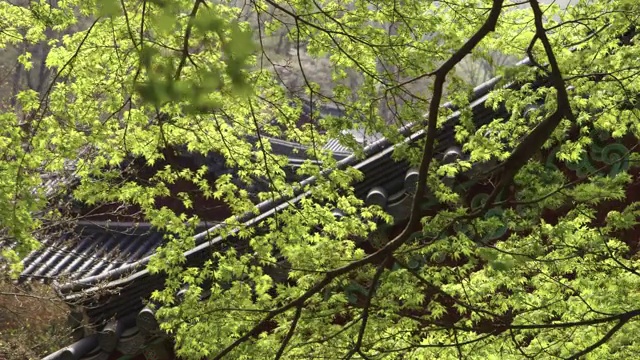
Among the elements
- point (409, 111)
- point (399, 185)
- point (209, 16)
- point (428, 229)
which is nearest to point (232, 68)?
point (209, 16)

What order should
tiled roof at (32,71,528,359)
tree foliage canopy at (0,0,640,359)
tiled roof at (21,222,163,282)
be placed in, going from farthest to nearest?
1. tiled roof at (21,222,163,282)
2. tiled roof at (32,71,528,359)
3. tree foliage canopy at (0,0,640,359)

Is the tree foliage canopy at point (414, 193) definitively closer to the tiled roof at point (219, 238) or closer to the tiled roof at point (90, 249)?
the tiled roof at point (219, 238)

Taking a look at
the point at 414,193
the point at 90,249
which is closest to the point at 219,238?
the point at 414,193

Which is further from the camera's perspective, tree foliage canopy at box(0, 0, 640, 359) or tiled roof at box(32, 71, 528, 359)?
tiled roof at box(32, 71, 528, 359)

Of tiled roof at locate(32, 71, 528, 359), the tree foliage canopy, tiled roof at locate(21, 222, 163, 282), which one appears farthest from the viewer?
tiled roof at locate(21, 222, 163, 282)

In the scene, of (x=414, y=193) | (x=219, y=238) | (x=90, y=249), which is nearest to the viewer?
(x=414, y=193)

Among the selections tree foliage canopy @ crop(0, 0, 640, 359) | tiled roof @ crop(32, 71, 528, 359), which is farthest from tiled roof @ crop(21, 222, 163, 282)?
tree foliage canopy @ crop(0, 0, 640, 359)

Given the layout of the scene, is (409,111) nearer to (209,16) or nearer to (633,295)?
(633,295)

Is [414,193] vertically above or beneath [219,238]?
above

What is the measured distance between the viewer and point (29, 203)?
368cm

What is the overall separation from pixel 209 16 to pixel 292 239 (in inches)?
107

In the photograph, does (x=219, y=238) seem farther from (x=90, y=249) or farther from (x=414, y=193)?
(x=90, y=249)

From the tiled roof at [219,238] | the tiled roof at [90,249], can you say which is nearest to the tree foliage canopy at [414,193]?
the tiled roof at [219,238]

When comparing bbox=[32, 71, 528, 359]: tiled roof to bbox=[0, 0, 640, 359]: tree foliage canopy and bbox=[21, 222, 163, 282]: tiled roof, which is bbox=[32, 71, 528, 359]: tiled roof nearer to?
bbox=[0, 0, 640, 359]: tree foliage canopy
